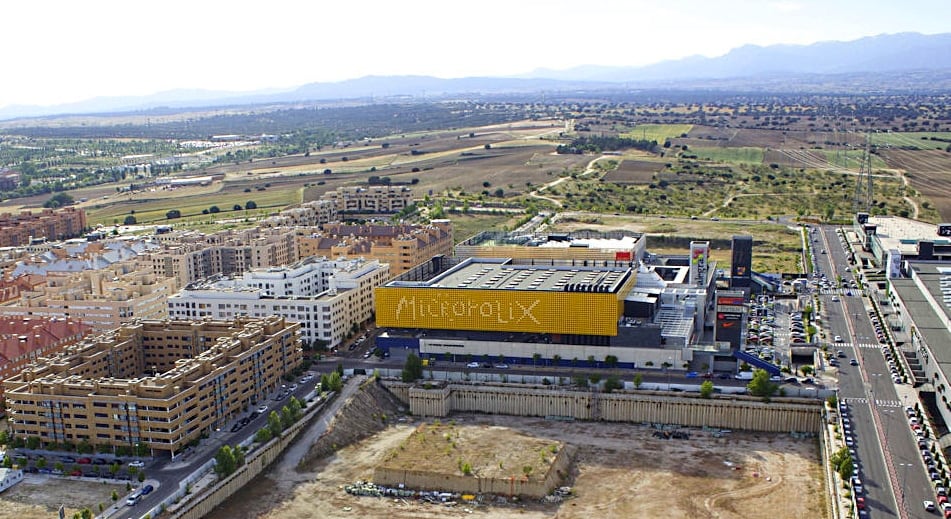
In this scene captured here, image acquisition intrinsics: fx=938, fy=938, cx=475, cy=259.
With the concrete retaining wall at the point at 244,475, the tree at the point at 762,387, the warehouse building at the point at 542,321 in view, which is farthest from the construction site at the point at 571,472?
the warehouse building at the point at 542,321

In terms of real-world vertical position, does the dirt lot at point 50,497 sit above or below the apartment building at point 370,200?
below

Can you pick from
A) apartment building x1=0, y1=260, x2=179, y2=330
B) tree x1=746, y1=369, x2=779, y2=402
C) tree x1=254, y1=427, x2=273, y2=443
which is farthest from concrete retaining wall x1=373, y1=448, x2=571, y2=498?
apartment building x1=0, y1=260, x2=179, y2=330

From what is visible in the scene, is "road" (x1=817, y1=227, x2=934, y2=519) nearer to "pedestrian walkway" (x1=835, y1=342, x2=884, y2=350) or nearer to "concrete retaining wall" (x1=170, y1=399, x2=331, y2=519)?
"pedestrian walkway" (x1=835, y1=342, x2=884, y2=350)

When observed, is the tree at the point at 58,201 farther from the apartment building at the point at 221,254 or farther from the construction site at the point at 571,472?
the construction site at the point at 571,472

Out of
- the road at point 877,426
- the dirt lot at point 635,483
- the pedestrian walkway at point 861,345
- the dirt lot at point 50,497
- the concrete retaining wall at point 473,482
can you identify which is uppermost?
the road at point 877,426

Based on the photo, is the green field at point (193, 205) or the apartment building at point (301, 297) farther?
the green field at point (193, 205)

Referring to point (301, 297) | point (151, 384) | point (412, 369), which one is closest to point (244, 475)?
point (151, 384)

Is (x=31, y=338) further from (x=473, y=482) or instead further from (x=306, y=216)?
(x=306, y=216)
